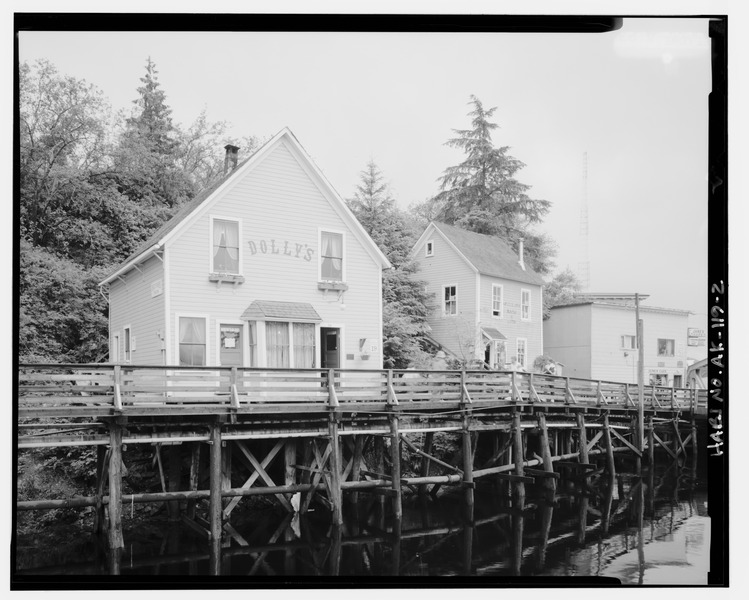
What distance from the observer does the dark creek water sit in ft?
24.5

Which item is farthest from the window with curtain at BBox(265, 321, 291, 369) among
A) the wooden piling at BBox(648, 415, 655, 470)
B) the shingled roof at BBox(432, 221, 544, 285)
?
A: the wooden piling at BBox(648, 415, 655, 470)

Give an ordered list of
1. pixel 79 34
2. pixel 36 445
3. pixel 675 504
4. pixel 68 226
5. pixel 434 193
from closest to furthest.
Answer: pixel 79 34 < pixel 36 445 < pixel 68 226 < pixel 434 193 < pixel 675 504

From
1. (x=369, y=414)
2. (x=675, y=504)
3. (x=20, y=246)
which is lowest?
(x=675, y=504)

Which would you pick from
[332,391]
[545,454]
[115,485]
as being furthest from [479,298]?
[115,485]

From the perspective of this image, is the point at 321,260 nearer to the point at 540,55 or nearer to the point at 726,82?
the point at 540,55

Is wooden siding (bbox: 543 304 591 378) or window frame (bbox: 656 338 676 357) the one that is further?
wooden siding (bbox: 543 304 591 378)

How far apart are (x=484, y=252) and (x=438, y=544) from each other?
406 cm

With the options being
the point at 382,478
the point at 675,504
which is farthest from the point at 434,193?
the point at 675,504

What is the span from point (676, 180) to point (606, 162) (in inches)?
28.9

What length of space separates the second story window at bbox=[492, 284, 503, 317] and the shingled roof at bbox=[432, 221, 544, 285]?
1.22 ft

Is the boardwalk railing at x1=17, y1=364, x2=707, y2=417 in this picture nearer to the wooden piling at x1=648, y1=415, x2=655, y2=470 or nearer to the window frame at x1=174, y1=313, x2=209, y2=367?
the window frame at x1=174, y1=313, x2=209, y2=367

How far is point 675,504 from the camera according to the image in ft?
31.9

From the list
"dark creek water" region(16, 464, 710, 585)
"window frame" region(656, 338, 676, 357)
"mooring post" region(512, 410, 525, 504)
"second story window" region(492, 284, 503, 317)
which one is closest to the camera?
"dark creek water" region(16, 464, 710, 585)

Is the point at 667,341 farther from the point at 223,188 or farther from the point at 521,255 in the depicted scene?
the point at 223,188
